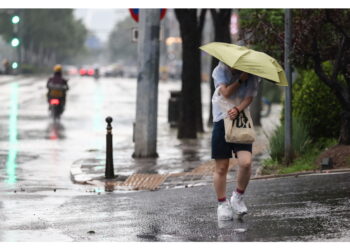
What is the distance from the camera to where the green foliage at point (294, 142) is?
16234mm

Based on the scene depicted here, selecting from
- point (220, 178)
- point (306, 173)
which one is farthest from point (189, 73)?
point (220, 178)

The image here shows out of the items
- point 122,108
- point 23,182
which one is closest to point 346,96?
point 23,182

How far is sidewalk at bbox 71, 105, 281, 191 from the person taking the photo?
1487 cm

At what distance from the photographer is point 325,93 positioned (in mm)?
17625

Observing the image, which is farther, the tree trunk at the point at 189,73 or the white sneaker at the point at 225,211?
the tree trunk at the point at 189,73

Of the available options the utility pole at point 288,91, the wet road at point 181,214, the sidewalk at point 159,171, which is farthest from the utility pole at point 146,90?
the wet road at point 181,214

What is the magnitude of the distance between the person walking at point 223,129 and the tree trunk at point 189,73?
42.4 feet

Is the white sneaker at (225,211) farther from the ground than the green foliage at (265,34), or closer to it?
closer to it

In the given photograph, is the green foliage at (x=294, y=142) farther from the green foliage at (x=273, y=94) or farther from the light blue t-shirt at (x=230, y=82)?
the green foliage at (x=273, y=94)

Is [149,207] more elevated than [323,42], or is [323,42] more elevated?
[323,42]

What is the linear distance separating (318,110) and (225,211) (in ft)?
24.9

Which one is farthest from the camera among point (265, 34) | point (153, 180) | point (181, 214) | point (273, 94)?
point (273, 94)

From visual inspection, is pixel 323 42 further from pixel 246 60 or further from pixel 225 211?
pixel 225 211

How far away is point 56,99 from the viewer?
31156 mm
